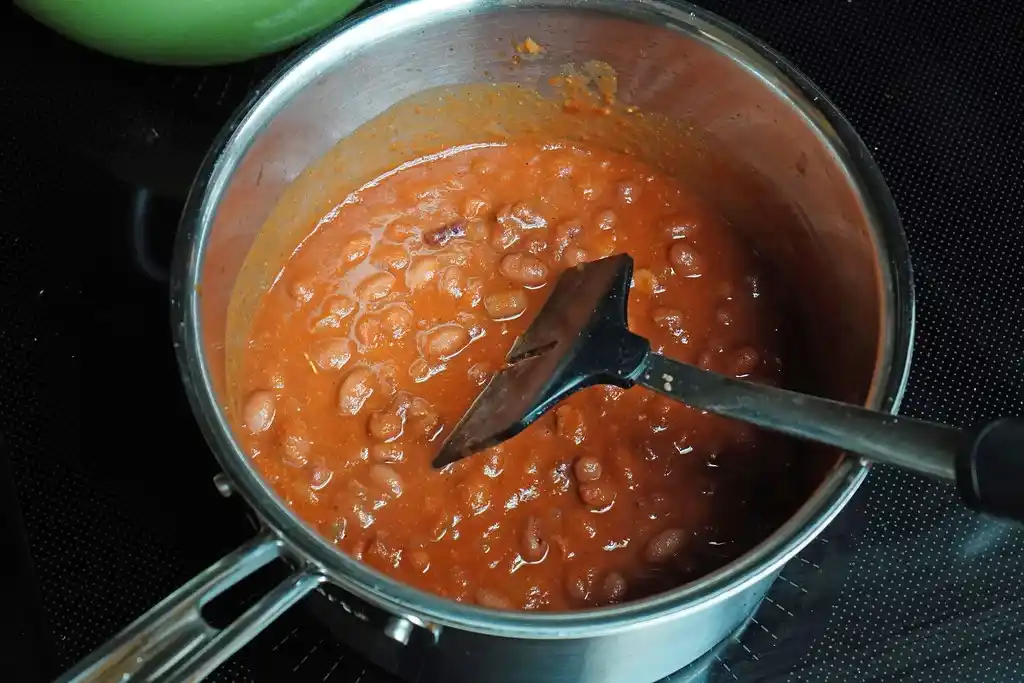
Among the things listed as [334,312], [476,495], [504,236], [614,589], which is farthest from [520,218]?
Answer: [614,589]

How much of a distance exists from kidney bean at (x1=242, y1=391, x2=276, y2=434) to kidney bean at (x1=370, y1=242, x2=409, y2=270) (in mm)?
224

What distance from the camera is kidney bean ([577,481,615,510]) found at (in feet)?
3.62

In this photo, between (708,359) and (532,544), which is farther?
(708,359)

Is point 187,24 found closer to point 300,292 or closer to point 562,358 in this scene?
point 300,292

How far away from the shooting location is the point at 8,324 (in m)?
1.22

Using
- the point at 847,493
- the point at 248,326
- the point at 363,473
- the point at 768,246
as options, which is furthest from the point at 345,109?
the point at 847,493

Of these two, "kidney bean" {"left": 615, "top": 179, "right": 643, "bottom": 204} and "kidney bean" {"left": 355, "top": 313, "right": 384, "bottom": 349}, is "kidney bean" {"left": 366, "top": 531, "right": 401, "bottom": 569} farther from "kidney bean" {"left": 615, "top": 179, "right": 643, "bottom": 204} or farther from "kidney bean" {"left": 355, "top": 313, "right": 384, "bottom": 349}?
"kidney bean" {"left": 615, "top": 179, "right": 643, "bottom": 204}

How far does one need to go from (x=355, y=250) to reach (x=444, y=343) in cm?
17

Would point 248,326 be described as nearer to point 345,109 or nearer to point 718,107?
point 345,109

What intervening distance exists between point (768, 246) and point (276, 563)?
2.25 ft

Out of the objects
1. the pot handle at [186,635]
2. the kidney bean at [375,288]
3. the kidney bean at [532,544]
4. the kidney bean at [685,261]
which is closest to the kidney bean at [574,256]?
the kidney bean at [685,261]

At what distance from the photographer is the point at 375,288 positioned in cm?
122

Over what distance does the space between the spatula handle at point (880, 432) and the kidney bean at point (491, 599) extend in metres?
0.27

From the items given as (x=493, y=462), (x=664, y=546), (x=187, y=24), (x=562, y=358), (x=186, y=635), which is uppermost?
(x=187, y=24)
